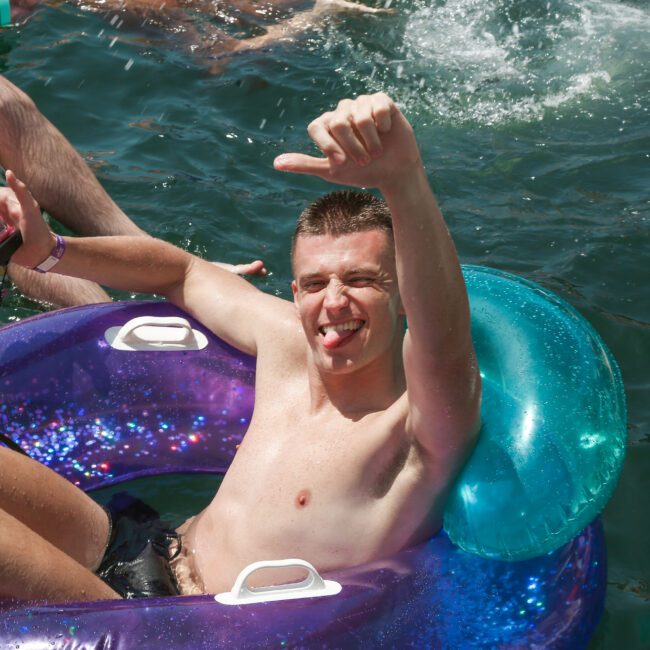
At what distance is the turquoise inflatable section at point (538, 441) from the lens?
91.1 inches

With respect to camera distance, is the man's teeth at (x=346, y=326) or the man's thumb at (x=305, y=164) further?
the man's teeth at (x=346, y=326)

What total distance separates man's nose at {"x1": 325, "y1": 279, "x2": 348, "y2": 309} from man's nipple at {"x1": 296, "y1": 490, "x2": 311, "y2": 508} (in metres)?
0.47

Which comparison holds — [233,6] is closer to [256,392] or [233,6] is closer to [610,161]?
[610,161]

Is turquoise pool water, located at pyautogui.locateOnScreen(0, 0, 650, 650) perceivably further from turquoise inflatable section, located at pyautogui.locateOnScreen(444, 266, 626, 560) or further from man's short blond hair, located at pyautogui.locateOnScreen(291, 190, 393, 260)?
man's short blond hair, located at pyautogui.locateOnScreen(291, 190, 393, 260)

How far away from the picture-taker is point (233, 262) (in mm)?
4551

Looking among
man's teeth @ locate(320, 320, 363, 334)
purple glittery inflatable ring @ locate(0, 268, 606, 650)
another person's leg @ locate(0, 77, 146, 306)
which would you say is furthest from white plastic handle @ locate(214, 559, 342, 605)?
another person's leg @ locate(0, 77, 146, 306)

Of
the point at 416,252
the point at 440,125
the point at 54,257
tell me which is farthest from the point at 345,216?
the point at 440,125

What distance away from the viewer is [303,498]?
2.55 m

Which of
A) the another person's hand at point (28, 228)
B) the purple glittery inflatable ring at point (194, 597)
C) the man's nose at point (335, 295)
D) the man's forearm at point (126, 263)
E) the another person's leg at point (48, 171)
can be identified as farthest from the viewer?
the another person's leg at point (48, 171)

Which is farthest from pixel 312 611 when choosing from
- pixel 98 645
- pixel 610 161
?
pixel 610 161

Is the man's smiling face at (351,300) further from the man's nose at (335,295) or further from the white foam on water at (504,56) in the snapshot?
the white foam on water at (504,56)

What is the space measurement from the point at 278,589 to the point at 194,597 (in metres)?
0.18

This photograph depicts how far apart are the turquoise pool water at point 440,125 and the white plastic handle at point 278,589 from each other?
1.29 m

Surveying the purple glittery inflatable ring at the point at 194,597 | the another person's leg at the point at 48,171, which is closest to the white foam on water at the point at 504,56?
the another person's leg at the point at 48,171
